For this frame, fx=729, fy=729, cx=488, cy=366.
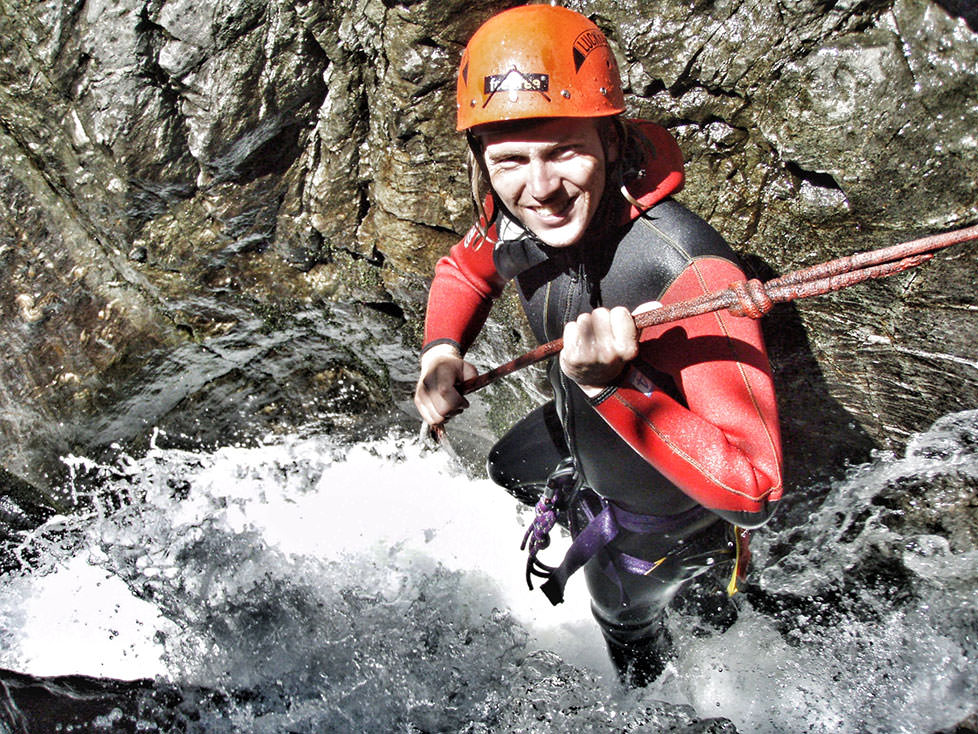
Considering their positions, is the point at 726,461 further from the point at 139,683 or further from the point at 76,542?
the point at 76,542

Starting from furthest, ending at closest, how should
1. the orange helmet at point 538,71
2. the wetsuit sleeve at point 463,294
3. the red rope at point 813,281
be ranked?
the wetsuit sleeve at point 463,294, the orange helmet at point 538,71, the red rope at point 813,281

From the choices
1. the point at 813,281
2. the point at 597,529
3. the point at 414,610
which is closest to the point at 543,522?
the point at 597,529

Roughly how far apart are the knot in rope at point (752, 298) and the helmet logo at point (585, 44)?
2.62 ft

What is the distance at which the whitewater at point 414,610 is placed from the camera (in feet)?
10.1

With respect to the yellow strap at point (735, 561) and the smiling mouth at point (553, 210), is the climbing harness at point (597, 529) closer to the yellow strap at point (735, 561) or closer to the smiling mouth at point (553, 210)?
the yellow strap at point (735, 561)

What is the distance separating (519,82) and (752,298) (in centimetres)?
87

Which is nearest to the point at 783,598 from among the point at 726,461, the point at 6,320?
the point at 726,461

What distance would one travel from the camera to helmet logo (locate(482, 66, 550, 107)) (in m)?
1.97

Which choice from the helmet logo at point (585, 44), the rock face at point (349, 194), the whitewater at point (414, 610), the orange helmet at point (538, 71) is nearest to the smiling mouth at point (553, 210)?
the orange helmet at point (538, 71)

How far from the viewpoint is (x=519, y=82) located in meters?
1.98

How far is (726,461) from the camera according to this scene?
1.85 m

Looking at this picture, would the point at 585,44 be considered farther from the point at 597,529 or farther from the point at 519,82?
the point at 597,529

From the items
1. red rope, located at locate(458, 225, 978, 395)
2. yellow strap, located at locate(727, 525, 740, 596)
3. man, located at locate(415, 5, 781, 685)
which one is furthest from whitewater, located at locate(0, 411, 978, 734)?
red rope, located at locate(458, 225, 978, 395)

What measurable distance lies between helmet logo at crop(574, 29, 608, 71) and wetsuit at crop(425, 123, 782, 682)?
0.34 m
